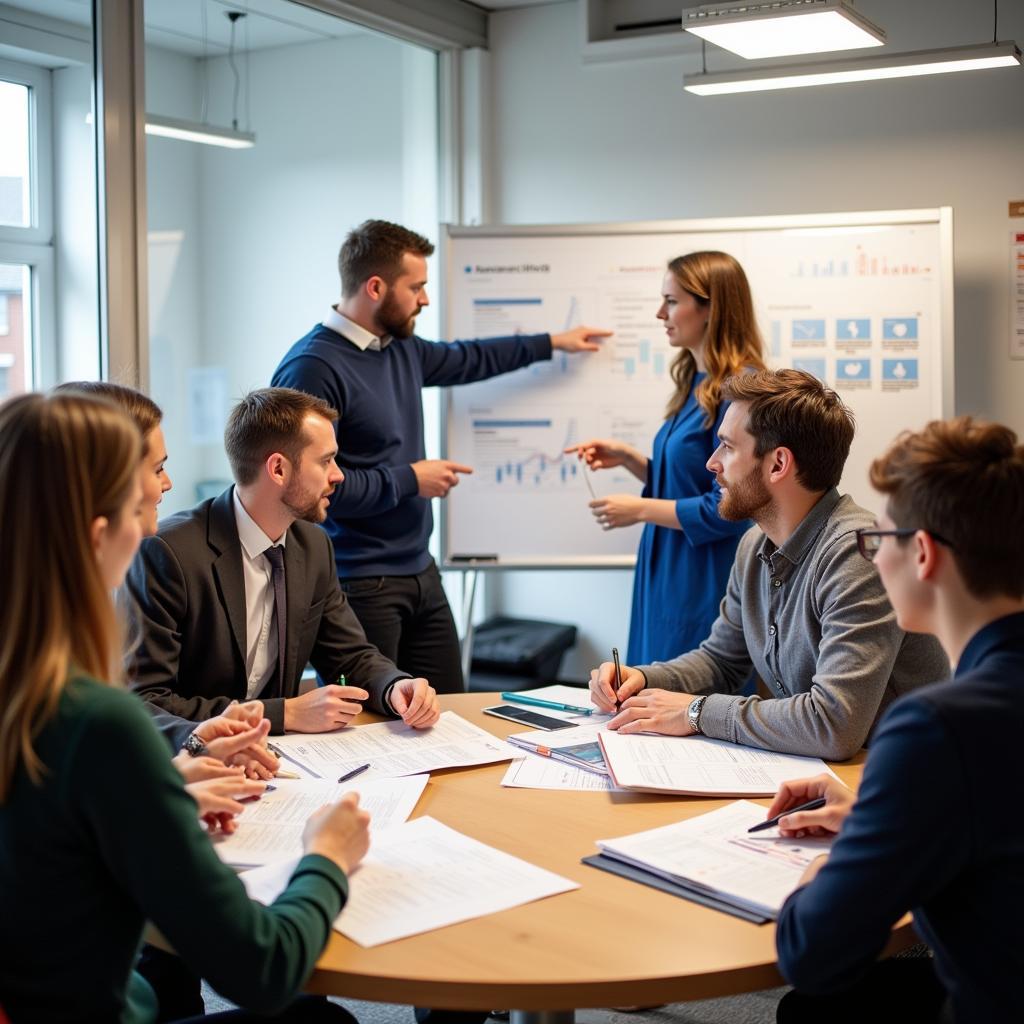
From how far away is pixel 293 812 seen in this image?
1691 millimetres

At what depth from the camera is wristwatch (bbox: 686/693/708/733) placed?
2.06 metres

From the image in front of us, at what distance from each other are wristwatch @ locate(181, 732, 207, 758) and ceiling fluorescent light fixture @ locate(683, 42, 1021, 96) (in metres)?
2.48

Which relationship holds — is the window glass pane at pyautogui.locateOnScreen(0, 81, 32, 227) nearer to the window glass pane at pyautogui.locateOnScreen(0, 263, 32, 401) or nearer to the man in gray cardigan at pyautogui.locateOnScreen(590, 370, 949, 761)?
the window glass pane at pyautogui.locateOnScreen(0, 263, 32, 401)

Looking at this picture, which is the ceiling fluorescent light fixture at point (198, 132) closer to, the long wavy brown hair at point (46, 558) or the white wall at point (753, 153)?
the white wall at point (753, 153)

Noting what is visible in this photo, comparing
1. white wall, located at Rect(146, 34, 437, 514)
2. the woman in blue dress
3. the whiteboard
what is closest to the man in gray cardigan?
the woman in blue dress

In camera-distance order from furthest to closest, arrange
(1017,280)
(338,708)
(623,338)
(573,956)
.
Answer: (1017,280)
(623,338)
(338,708)
(573,956)

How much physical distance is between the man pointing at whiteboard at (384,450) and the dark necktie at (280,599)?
2.46ft

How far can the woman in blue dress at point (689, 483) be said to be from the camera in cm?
304

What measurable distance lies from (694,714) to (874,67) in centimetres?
223

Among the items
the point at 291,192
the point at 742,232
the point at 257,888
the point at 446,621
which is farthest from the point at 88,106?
the point at 257,888

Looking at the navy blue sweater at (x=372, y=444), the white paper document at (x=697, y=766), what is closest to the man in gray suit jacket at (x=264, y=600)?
the white paper document at (x=697, y=766)

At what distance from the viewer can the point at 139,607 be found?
7.00 feet

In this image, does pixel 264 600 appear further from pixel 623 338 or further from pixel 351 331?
pixel 623 338

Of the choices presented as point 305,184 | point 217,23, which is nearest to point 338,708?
point 217,23
